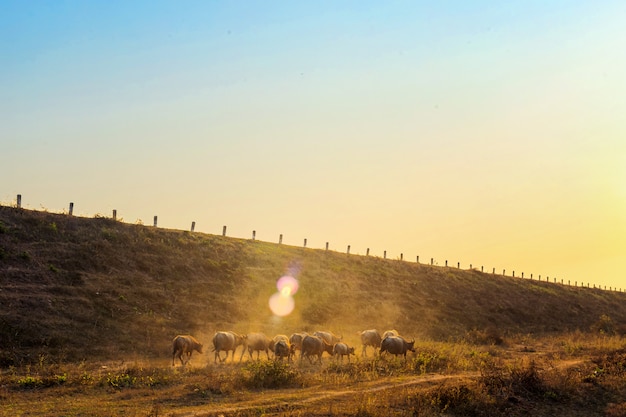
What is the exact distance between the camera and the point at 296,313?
147ft

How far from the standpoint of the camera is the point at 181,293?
40625mm

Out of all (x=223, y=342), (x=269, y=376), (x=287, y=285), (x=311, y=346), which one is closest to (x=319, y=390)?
(x=269, y=376)

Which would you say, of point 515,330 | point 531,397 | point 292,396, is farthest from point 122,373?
point 515,330

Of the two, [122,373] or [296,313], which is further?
[296,313]

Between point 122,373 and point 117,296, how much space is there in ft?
51.8

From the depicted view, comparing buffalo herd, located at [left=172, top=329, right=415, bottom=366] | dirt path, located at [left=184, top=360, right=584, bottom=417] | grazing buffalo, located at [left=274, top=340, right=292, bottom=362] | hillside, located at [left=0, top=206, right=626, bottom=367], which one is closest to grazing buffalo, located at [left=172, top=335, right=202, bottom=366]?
buffalo herd, located at [left=172, top=329, right=415, bottom=366]

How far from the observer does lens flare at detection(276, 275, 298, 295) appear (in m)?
48.5

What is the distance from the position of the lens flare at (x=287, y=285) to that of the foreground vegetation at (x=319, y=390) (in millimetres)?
21657

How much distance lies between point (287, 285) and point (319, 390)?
29407 mm

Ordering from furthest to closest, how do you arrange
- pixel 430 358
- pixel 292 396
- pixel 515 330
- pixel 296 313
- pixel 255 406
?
pixel 515 330
pixel 296 313
pixel 430 358
pixel 292 396
pixel 255 406

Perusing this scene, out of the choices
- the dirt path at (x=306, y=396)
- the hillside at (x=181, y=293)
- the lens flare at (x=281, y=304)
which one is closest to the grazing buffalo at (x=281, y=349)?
the dirt path at (x=306, y=396)

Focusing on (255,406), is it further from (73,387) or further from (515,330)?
(515,330)

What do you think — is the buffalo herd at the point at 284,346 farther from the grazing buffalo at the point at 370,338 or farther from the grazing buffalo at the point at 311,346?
the grazing buffalo at the point at 370,338

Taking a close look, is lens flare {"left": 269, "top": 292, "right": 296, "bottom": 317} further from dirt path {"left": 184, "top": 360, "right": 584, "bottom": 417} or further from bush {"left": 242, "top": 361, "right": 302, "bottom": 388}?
bush {"left": 242, "top": 361, "right": 302, "bottom": 388}
